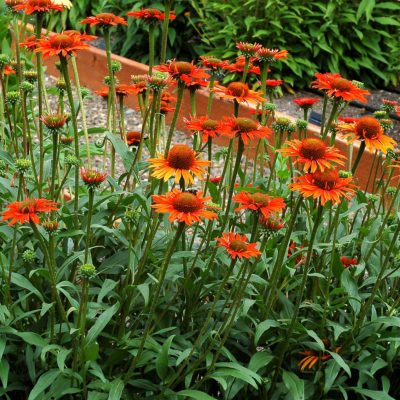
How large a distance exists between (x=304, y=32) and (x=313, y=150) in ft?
12.2

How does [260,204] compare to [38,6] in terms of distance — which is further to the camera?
[38,6]

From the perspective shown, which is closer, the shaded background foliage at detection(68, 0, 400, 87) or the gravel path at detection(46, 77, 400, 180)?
the gravel path at detection(46, 77, 400, 180)

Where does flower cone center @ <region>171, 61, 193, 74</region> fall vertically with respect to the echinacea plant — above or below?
Result: above

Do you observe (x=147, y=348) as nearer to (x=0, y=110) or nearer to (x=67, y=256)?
(x=67, y=256)

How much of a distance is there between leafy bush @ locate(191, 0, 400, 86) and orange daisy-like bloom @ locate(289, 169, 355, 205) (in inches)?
134

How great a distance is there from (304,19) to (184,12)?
0.97m

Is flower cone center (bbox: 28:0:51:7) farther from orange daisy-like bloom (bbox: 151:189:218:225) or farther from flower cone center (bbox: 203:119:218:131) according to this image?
orange daisy-like bloom (bbox: 151:189:218:225)

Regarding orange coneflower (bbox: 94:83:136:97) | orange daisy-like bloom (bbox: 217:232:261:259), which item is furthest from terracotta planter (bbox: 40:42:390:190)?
orange daisy-like bloom (bbox: 217:232:261:259)

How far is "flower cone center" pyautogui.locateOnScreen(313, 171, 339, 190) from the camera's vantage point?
1616mm

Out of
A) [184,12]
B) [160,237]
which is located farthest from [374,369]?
[184,12]

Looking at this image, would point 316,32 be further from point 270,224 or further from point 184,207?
point 184,207

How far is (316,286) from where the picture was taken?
2.19 m

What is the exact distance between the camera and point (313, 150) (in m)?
1.66

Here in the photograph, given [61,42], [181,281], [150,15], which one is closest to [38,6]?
[61,42]
